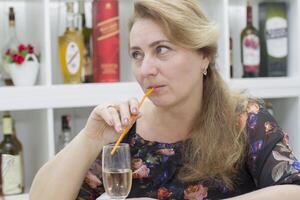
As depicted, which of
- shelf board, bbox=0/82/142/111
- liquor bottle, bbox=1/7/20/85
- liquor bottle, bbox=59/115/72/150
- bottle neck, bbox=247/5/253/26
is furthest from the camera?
bottle neck, bbox=247/5/253/26

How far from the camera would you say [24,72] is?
73.2 inches

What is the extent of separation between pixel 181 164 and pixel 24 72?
78 cm

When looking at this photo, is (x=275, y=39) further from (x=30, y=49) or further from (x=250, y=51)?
(x=30, y=49)

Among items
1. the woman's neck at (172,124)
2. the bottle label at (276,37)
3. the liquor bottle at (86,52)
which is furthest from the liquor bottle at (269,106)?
the woman's neck at (172,124)

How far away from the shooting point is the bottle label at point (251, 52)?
2188mm

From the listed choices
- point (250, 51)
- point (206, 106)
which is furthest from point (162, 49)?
point (250, 51)

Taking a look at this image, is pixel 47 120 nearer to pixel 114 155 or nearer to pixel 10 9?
pixel 10 9

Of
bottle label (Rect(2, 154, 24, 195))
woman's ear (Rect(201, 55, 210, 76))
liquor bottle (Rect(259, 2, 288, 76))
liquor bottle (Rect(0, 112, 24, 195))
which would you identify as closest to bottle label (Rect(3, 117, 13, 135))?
liquor bottle (Rect(0, 112, 24, 195))

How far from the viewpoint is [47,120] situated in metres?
1.87

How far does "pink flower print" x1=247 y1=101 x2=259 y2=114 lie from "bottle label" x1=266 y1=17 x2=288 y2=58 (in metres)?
0.82

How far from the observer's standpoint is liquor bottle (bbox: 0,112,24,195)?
6.11 ft

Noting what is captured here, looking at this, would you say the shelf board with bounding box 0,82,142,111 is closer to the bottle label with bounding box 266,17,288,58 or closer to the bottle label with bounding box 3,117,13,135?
the bottle label with bounding box 3,117,13,135

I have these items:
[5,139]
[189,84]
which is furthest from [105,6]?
[189,84]

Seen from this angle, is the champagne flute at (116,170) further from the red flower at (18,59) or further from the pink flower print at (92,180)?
the red flower at (18,59)
